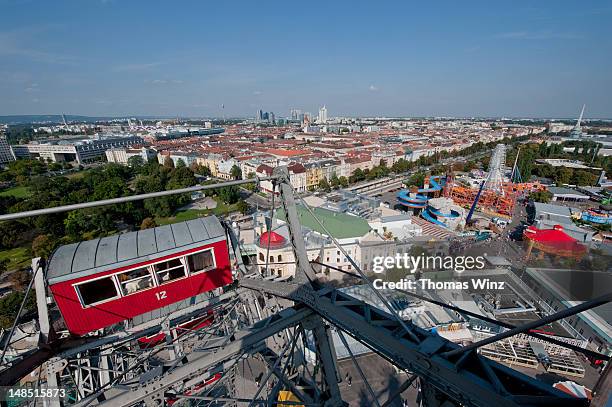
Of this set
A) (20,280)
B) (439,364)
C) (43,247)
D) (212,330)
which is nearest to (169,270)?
(212,330)

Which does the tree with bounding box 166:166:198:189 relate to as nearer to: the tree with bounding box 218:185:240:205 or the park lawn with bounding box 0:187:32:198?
the tree with bounding box 218:185:240:205

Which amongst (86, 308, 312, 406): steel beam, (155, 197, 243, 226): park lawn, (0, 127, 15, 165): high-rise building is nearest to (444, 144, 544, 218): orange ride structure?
(155, 197, 243, 226): park lawn

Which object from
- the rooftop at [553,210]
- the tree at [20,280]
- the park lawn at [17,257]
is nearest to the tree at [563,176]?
the rooftop at [553,210]

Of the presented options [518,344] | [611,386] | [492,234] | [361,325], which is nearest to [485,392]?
[611,386]

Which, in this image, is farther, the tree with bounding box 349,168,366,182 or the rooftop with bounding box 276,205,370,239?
the tree with bounding box 349,168,366,182

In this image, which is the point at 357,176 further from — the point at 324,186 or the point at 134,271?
the point at 134,271

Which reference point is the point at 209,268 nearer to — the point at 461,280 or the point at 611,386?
the point at 611,386

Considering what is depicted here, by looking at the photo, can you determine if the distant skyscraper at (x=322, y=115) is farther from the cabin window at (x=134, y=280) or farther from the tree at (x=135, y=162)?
the cabin window at (x=134, y=280)
